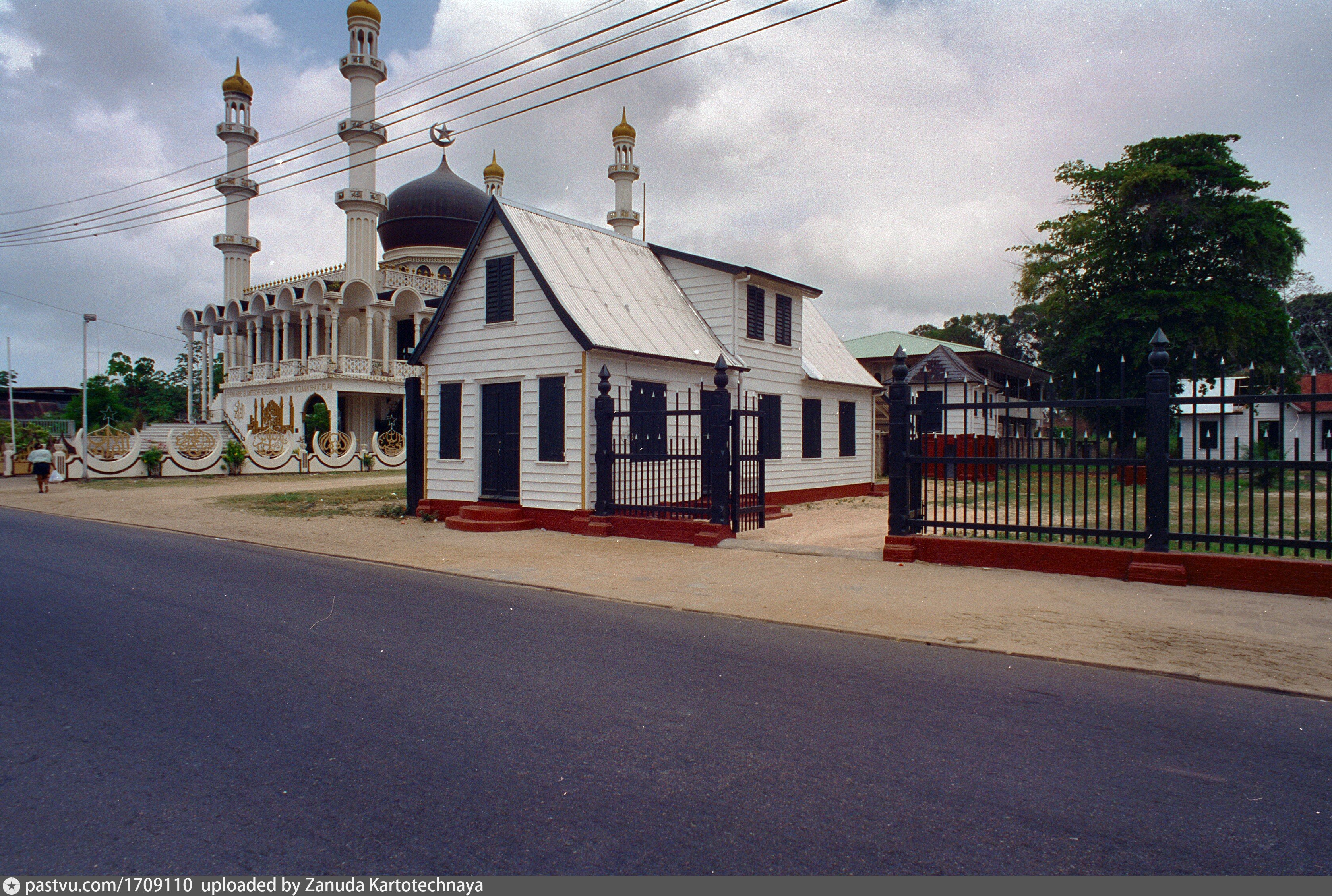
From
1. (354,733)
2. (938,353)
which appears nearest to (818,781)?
(354,733)

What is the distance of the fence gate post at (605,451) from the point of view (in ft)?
43.6

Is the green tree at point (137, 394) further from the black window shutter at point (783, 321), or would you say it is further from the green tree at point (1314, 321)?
the green tree at point (1314, 321)

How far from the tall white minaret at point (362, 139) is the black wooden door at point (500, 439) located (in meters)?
27.4

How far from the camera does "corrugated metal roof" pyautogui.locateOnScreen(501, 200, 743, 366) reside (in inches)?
570

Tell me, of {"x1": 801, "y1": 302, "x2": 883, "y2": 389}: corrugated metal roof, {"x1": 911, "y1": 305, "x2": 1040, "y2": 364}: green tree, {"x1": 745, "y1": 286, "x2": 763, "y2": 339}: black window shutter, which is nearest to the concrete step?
{"x1": 745, "y1": 286, "x2": 763, "y2": 339}: black window shutter

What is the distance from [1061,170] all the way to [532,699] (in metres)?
39.1

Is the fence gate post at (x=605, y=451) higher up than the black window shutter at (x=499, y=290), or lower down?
lower down

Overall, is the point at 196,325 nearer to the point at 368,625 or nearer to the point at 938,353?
the point at 938,353

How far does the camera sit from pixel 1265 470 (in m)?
7.59

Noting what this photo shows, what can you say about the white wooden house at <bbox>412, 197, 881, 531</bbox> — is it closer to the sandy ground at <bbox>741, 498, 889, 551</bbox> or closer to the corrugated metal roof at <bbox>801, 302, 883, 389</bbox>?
the corrugated metal roof at <bbox>801, 302, 883, 389</bbox>

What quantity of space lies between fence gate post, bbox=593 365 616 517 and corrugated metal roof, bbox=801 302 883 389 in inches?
296

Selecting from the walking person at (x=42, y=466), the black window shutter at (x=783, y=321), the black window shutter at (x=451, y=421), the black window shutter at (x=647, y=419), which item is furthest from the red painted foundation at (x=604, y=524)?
the walking person at (x=42, y=466)

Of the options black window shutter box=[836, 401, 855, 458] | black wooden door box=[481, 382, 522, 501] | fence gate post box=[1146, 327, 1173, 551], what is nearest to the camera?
fence gate post box=[1146, 327, 1173, 551]

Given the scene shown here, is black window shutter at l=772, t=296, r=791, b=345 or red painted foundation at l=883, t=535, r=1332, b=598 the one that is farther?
black window shutter at l=772, t=296, r=791, b=345
